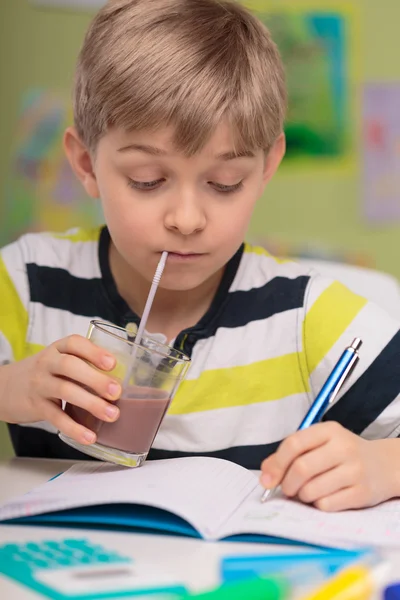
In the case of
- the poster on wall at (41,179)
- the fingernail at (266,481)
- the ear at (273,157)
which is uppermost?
the poster on wall at (41,179)

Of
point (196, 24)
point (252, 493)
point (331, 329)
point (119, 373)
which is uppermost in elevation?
point (196, 24)

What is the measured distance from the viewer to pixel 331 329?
917 mm

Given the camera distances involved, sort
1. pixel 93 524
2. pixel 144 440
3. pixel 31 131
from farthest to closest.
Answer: pixel 31 131
pixel 144 440
pixel 93 524

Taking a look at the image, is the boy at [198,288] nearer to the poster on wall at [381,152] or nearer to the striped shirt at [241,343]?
the striped shirt at [241,343]

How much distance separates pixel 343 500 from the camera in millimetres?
648

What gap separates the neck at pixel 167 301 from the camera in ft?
3.23

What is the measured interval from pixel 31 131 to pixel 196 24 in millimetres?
1179

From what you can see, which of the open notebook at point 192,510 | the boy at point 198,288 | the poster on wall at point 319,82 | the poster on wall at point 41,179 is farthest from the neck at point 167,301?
the poster on wall at point 319,82

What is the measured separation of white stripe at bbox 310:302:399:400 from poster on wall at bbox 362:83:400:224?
120cm

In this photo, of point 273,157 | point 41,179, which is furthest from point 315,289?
point 41,179

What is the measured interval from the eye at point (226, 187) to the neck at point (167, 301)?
0.19m

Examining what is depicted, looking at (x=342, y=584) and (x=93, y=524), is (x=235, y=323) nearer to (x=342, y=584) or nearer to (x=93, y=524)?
(x=93, y=524)

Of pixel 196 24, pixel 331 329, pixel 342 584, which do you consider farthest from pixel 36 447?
pixel 342 584

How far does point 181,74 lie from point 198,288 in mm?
289
